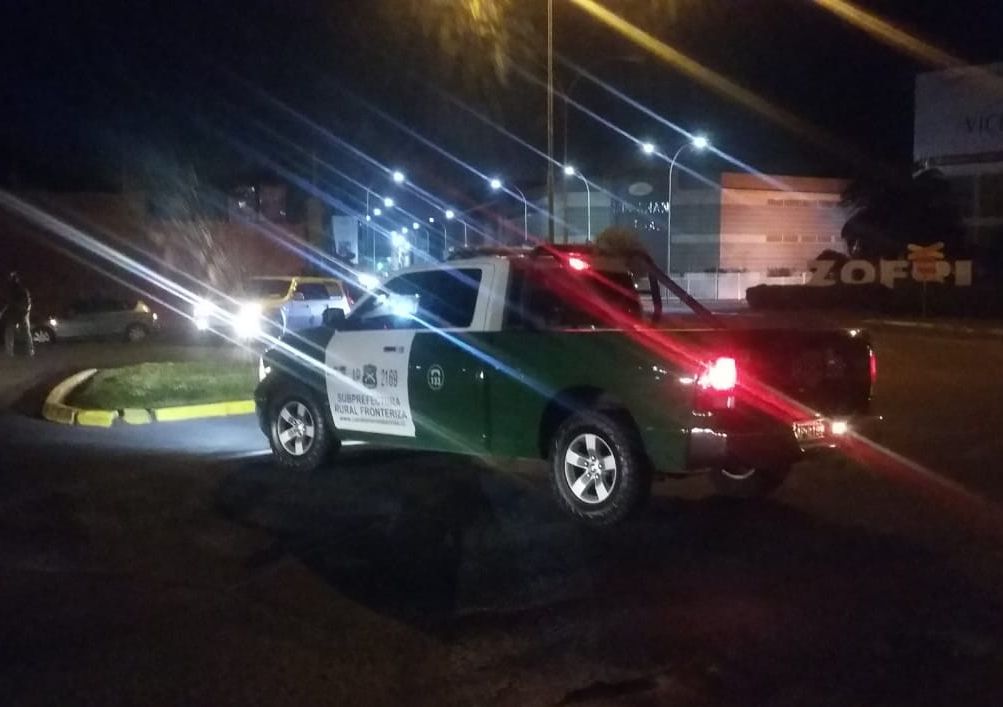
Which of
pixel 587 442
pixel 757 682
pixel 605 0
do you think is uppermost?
pixel 605 0

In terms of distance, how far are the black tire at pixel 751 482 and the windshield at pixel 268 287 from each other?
17.7 metres

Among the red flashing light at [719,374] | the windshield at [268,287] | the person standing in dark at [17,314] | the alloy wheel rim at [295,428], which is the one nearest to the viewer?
the red flashing light at [719,374]

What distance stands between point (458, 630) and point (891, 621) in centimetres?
228

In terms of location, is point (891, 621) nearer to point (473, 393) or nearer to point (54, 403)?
point (473, 393)

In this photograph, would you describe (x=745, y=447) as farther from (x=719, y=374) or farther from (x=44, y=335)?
(x=44, y=335)

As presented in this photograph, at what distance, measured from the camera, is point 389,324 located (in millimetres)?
10500

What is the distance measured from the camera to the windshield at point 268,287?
86.9ft

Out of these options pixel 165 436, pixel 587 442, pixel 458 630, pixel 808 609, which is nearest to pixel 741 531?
pixel 587 442

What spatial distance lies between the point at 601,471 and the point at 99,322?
24.9 m

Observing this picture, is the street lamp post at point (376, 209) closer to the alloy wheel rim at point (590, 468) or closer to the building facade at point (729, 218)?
the building facade at point (729, 218)

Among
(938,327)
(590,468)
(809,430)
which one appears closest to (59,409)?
(590,468)

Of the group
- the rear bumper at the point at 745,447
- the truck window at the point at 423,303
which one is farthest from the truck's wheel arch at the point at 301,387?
the rear bumper at the point at 745,447

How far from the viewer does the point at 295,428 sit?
11.4 m

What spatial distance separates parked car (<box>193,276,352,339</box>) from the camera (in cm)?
2379
